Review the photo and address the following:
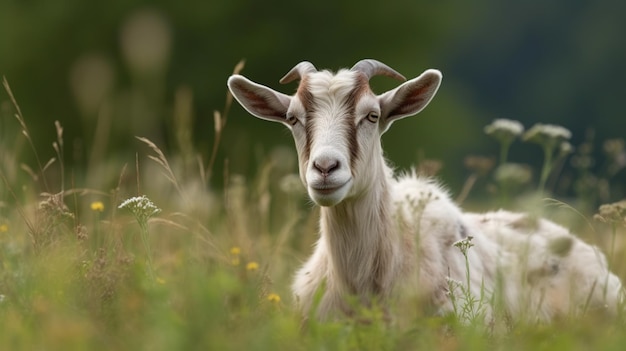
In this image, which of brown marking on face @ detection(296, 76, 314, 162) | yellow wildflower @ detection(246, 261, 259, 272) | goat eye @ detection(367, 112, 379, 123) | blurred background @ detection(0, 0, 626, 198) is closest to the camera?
brown marking on face @ detection(296, 76, 314, 162)

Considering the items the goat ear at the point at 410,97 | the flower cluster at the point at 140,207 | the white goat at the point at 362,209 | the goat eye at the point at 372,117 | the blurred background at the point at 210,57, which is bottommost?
the blurred background at the point at 210,57

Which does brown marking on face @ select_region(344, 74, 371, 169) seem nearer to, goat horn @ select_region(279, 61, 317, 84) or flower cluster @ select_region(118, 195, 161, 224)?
goat horn @ select_region(279, 61, 317, 84)

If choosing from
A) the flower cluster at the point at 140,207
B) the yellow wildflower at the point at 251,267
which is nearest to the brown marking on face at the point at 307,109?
the yellow wildflower at the point at 251,267

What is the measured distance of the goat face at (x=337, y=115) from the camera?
580cm

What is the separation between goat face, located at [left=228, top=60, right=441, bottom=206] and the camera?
5.80 metres

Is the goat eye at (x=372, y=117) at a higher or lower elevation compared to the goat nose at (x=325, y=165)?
higher

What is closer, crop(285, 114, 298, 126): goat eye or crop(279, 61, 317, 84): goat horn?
crop(285, 114, 298, 126): goat eye

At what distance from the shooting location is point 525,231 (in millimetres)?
7691

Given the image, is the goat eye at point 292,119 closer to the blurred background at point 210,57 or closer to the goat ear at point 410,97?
the goat ear at point 410,97

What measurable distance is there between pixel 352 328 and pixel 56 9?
19422 millimetres

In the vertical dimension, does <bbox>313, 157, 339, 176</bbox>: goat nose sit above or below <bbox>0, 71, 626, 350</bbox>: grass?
above

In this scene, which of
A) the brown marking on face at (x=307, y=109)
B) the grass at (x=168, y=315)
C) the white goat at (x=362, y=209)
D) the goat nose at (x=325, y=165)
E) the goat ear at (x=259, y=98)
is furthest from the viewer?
the goat ear at (x=259, y=98)

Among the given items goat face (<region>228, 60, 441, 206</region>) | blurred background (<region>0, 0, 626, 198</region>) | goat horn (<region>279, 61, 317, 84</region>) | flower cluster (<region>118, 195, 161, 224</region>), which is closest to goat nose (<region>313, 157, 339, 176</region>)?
goat face (<region>228, 60, 441, 206</region>)

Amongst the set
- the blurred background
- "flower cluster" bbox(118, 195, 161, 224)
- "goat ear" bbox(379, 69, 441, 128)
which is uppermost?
"goat ear" bbox(379, 69, 441, 128)
